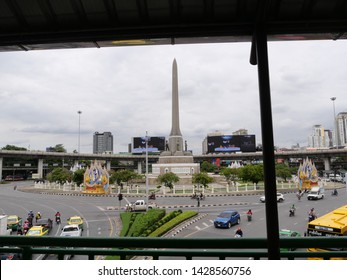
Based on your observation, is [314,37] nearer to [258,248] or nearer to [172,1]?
[172,1]

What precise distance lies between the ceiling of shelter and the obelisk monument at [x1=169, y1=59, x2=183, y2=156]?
37.2m

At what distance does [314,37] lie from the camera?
2658mm

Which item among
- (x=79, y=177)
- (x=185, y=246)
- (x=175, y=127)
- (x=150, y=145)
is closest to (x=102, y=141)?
(x=150, y=145)

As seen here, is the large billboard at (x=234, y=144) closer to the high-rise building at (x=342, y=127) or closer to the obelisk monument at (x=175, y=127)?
the obelisk monument at (x=175, y=127)

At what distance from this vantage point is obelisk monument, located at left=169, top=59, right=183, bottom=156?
39.7 meters

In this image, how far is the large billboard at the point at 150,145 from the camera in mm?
56031

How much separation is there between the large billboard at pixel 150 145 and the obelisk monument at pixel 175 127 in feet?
47.7

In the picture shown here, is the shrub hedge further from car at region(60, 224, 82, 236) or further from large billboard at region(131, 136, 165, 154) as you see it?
large billboard at region(131, 136, 165, 154)

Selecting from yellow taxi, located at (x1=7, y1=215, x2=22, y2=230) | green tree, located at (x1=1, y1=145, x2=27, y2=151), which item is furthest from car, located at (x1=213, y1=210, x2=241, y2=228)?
green tree, located at (x1=1, y1=145, x2=27, y2=151)

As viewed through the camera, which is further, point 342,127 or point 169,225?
point 342,127

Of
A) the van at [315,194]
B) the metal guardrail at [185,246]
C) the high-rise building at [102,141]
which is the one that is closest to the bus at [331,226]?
the metal guardrail at [185,246]

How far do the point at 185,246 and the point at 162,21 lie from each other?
2045mm

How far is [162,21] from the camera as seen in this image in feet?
8.18

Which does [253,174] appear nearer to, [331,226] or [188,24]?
[331,226]
